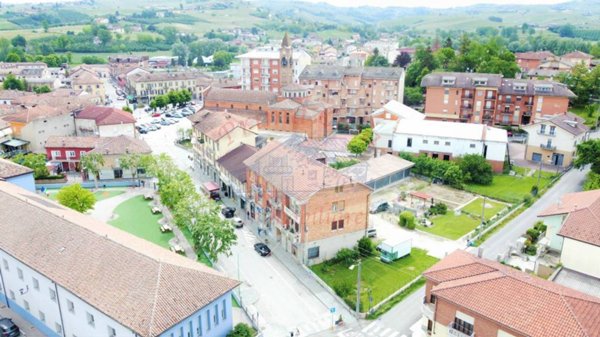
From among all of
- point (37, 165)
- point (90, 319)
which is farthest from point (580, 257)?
point (37, 165)

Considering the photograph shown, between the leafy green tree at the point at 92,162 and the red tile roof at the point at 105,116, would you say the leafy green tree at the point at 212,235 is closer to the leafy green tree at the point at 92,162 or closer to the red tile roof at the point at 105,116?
the leafy green tree at the point at 92,162

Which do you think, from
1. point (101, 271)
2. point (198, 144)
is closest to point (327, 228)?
point (101, 271)

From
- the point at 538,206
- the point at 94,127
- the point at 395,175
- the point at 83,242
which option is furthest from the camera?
the point at 94,127

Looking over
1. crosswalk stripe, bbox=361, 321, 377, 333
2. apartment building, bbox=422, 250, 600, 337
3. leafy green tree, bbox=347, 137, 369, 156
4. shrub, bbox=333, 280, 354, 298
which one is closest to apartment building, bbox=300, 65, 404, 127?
leafy green tree, bbox=347, 137, 369, 156

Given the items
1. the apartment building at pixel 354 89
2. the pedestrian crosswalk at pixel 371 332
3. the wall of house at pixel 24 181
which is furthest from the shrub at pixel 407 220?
the apartment building at pixel 354 89

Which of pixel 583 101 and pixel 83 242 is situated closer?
pixel 83 242

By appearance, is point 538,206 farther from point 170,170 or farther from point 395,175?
point 170,170
